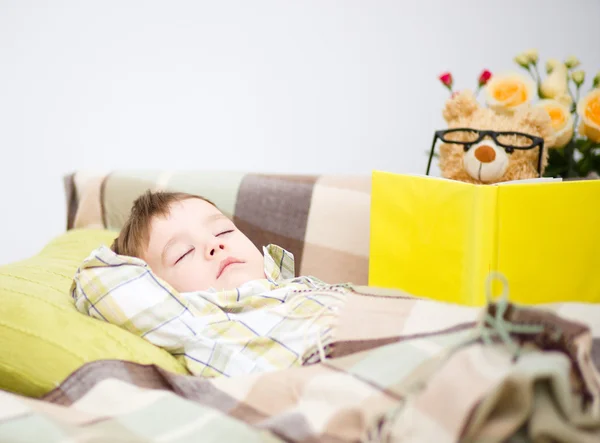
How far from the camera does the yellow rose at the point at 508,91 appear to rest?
4.24 feet

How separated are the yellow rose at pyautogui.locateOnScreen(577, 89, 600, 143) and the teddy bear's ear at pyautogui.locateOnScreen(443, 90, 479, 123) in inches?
10.4

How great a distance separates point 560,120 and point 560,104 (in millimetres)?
48

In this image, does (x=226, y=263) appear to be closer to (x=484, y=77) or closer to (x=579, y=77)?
(x=484, y=77)

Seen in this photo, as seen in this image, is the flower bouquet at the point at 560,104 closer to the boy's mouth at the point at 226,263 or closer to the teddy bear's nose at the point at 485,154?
the teddy bear's nose at the point at 485,154

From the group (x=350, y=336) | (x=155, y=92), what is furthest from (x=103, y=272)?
(x=155, y=92)

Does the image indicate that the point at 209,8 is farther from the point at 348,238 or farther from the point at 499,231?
the point at 499,231

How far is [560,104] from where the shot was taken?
1.32 m

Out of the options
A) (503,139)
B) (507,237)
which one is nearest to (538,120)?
(503,139)

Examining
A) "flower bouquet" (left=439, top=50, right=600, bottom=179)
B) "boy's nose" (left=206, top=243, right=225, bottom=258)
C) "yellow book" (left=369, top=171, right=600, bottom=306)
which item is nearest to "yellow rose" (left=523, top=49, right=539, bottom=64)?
"flower bouquet" (left=439, top=50, right=600, bottom=179)

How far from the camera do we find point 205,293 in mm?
986

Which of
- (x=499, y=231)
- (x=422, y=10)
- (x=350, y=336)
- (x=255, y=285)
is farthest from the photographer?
(x=422, y=10)

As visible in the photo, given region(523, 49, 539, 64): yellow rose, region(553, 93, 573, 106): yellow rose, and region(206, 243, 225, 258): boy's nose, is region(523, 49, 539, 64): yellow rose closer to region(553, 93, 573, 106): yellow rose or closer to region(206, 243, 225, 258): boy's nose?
region(553, 93, 573, 106): yellow rose

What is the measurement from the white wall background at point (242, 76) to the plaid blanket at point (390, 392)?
3.40 ft

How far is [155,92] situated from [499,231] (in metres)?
1.20
